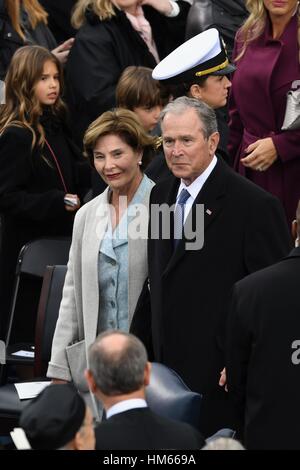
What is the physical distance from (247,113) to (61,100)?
1.54 metres

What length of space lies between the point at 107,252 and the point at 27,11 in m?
2.96

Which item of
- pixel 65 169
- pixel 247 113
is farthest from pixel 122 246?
→ pixel 65 169

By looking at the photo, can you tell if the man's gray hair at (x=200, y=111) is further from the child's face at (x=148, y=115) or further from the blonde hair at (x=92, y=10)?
the blonde hair at (x=92, y=10)

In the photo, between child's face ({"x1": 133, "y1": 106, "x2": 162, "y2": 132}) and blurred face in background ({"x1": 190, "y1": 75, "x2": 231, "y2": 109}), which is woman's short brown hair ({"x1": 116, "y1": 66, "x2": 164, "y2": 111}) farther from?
blurred face in background ({"x1": 190, "y1": 75, "x2": 231, "y2": 109})

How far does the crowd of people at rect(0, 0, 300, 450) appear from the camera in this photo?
15.8 ft

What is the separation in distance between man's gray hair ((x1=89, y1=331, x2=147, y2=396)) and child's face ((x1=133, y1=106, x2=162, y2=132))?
10.5 feet

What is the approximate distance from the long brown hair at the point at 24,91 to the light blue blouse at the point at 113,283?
1.73 meters

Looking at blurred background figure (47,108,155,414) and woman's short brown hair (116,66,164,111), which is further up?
woman's short brown hair (116,66,164,111)

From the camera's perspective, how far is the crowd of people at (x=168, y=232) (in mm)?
4828

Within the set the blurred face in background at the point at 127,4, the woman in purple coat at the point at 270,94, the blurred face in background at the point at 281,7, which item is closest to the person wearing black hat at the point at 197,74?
the woman in purple coat at the point at 270,94

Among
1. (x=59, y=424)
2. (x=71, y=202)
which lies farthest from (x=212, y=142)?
(x=59, y=424)

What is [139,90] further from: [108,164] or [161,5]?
[108,164]

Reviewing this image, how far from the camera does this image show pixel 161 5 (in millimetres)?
8977

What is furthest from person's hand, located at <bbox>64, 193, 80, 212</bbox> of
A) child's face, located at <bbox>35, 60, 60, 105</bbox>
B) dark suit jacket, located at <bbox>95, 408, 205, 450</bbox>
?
dark suit jacket, located at <bbox>95, 408, 205, 450</bbox>
